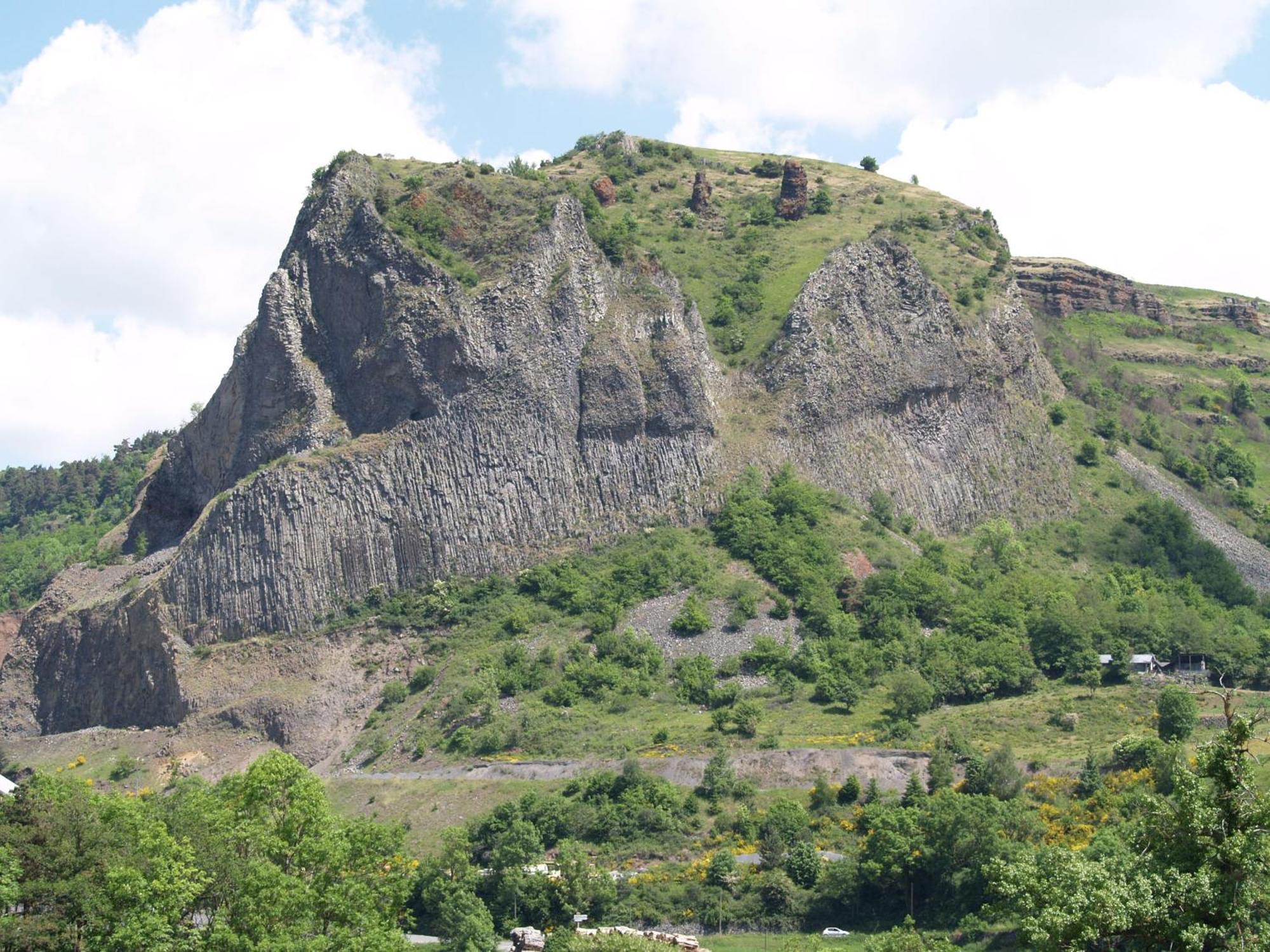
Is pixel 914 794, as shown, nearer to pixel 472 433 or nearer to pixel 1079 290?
pixel 472 433

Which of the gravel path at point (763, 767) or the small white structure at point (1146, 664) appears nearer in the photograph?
the gravel path at point (763, 767)

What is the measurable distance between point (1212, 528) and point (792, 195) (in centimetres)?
4395

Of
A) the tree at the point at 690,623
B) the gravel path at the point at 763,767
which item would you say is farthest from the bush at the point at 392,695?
the tree at the point at 690,623

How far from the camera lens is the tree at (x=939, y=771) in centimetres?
7556

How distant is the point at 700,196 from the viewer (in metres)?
139

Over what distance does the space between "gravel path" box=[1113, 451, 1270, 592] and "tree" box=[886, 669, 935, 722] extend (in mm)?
38421

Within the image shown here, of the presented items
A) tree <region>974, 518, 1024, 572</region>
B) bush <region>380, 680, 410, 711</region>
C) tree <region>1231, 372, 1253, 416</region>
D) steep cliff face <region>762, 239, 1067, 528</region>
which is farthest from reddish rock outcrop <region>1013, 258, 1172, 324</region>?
bush <region>380, 680, 410, 711</region>

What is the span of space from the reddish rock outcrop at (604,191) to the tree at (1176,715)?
67640 mm

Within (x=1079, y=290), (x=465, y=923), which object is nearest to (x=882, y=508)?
(x=465, y=923)

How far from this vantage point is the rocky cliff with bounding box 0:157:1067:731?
96188 millimetres

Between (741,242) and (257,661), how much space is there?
57.6m

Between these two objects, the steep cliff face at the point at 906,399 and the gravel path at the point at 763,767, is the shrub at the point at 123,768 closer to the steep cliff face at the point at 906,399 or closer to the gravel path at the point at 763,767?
the gravel path at the point at 763,767

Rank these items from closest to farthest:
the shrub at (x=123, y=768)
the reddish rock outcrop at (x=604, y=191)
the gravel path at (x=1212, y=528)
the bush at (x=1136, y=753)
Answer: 1. the bush at (x=1136, y=753)
2. the shrub at (x=123, y=768)
3. the gravel path at (x=1212, y=528)
4. the reddish rock outcrop at (x=604, y=191)

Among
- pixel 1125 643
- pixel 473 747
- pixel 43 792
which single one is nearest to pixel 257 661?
pixel 473 747
